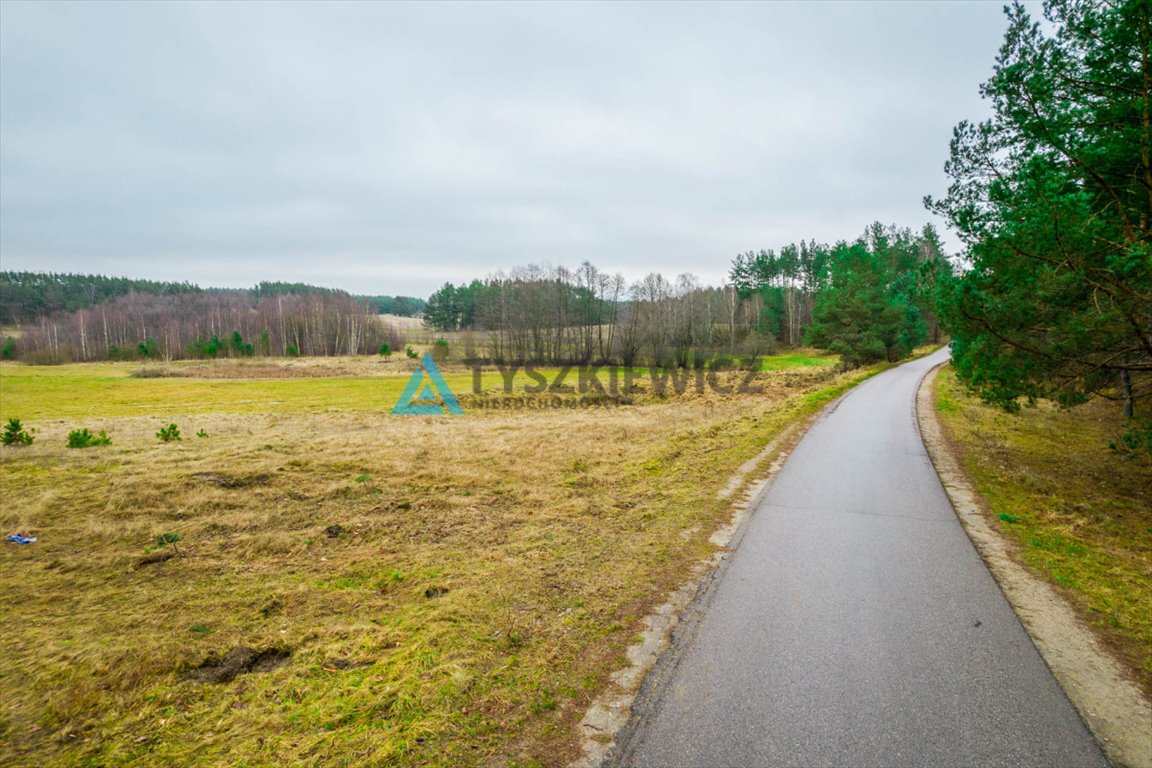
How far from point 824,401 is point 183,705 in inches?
923

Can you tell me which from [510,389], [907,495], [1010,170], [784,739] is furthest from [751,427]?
[510,389]

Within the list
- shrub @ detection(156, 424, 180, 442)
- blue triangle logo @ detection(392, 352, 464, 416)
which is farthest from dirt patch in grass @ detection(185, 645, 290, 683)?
blue triangle logo @ detection(392, 352, 464, 416)

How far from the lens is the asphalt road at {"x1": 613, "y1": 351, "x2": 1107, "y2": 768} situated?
3258mm

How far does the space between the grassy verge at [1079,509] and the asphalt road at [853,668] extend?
81cm

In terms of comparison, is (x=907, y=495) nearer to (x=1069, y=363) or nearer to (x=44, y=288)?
(x=1069, y=363)

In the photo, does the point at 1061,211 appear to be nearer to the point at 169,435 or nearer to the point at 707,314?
the point at 169,435

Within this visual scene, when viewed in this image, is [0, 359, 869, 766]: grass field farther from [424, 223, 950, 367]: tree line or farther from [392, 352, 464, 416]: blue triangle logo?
[424, 223, 950, 367]: tree line

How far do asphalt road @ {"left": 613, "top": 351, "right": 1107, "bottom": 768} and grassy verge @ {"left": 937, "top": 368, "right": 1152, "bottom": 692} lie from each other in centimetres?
81

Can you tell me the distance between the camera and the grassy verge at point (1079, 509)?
16.9ft

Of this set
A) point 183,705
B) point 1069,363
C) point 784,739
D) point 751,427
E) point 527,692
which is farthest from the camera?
point 751,427

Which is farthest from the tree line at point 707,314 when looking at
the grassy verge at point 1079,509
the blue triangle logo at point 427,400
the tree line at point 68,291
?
the tree line at point 68,291

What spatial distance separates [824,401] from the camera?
74.4 feet

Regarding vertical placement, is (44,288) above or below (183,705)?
above

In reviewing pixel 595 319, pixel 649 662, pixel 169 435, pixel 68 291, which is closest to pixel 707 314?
pixel 595 319
